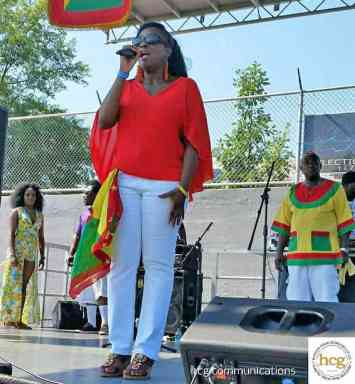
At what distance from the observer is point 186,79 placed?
3.63m

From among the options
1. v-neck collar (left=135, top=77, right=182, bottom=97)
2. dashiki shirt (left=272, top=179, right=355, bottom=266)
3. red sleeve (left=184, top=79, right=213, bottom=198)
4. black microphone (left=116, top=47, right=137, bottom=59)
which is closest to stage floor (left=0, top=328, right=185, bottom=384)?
red sleeve (left=184, top=79, right=213, bottom=198)

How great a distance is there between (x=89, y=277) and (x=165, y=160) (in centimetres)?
69

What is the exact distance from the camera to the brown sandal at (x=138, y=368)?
3.33 metres

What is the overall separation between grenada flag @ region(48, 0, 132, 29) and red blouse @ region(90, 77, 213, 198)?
13.6 ft

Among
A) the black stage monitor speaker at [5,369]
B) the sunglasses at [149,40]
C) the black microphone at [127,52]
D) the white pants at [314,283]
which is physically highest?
the sunglasses at [149,40]

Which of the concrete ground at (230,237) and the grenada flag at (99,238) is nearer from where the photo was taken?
the grenada flag at (99,238)

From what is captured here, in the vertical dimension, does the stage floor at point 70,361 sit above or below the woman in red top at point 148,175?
below

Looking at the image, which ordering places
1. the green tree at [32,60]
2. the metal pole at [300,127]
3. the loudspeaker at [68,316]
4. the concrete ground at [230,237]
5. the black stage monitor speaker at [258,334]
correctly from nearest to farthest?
the black stage monitor speaker at [258,334], the loudspeaker at [68,316], the metal pole at [300,127], the concrete ground at [230,237], the green tree at [32,60]

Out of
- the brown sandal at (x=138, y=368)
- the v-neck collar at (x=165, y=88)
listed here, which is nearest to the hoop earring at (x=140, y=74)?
the v-neck collar at (x=165, y=88)

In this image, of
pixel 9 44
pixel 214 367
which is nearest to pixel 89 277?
pixel 214 367

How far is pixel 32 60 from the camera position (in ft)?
103

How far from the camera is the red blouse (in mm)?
3518

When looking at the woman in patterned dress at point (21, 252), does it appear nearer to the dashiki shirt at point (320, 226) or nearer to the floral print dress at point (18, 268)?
the floral print dress at point (18, 268)

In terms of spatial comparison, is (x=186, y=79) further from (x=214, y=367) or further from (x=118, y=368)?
(x=214, y=367)
